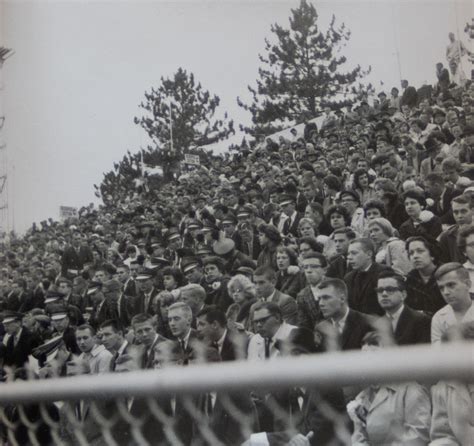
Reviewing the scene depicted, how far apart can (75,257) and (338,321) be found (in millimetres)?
1628

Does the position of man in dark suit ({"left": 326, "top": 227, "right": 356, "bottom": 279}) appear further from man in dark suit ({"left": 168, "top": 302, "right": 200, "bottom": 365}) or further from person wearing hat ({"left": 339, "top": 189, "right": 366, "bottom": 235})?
man in dark suit ({"left": 168, "top": 302, "right": 200, "bottom": 365})

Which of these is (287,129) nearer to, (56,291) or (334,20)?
(334,20)

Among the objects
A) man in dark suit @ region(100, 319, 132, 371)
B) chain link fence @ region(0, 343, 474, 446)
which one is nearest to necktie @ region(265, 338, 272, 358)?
chain link fence @ region(0, 343, 474, 446)

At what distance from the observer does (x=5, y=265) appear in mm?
3414

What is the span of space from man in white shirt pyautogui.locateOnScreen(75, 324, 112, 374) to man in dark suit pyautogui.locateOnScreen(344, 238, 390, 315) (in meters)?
1.20

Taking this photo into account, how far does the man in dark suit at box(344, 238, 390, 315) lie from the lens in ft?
7.12

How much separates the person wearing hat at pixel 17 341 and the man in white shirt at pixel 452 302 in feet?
6.87

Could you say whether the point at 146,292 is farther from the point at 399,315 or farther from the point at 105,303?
the point at 399,315

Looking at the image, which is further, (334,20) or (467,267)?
(334,20)

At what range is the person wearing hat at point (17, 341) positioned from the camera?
3.23 metres

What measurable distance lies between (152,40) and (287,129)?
85cm

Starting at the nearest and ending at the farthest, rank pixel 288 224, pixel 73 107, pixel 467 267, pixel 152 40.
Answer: pixel 467 267 → pixel 288 224 → pixel 152 40 → pixel 73 107

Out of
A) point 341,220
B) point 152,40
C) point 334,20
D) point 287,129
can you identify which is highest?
point 152,40

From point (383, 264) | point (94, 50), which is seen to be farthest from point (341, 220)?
point (94, 50)
